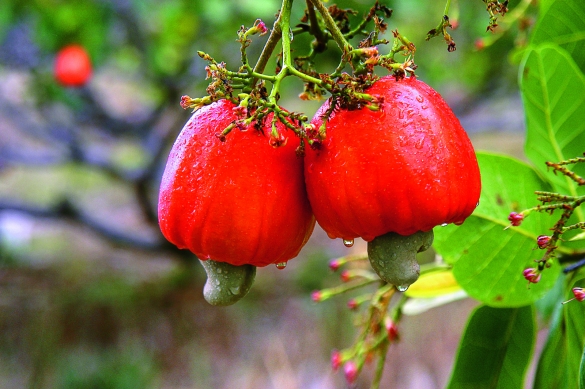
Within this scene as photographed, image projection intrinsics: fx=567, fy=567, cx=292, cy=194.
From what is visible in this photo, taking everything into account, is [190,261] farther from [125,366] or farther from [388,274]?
[388,274]

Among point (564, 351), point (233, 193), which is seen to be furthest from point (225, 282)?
point (564, 351)

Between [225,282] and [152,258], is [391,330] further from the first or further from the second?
[152,258]

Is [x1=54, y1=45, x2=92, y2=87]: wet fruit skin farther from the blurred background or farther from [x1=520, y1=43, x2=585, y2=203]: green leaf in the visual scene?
[x1=520, y1=43, x2=585, y2=203]: green leaf

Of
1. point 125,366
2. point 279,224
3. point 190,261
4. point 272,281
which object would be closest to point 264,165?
point 279,224

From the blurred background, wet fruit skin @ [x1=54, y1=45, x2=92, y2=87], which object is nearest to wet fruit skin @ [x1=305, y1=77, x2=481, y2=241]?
the blurred background

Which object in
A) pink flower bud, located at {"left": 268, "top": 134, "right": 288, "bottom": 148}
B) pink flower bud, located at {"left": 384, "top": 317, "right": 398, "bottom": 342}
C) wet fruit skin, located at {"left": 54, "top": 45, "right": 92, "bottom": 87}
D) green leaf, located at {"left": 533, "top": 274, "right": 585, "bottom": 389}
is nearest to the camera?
pink flower bud, located at {"left": 268, "top": 134, "right": 288, "bottom": 148}

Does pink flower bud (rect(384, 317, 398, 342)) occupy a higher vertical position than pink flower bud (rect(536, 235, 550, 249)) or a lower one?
lower
